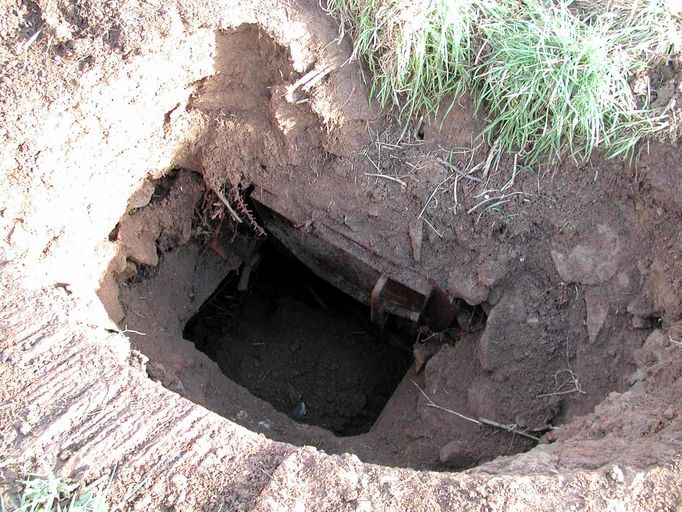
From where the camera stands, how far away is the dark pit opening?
3713 mm

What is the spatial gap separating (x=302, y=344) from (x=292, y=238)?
0.87 meters

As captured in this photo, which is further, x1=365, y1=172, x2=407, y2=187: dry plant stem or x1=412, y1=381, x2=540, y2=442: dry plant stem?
x1=365, y1=172, x2=407, y2=187: dry plant stem

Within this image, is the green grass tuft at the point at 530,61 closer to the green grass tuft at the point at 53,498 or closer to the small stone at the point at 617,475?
the small stone at the point at 617,475

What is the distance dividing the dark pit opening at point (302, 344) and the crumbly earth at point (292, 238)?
47 centimetres

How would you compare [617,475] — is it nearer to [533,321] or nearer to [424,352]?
[533,321]

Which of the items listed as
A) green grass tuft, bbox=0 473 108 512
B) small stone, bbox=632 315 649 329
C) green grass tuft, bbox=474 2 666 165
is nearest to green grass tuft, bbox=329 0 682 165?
green grass tuft, bbox=474 2 666 165

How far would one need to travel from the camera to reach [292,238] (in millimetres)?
3453

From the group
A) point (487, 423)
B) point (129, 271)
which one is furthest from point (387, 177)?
point (129, 271)

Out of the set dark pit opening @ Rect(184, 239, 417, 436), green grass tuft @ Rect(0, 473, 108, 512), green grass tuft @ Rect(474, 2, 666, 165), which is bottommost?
dark pit opening @ Rect(184, 239, 417, 436)

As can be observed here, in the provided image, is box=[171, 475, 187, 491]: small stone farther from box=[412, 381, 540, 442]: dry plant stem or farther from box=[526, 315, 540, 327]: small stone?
box=[526, 315, 540, 327]: small stone

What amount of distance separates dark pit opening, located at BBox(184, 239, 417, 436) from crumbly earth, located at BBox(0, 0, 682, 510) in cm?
47

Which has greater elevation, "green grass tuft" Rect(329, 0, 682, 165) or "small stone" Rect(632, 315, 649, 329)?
"green grass tuft" Rect(329, 0, 682, 165)

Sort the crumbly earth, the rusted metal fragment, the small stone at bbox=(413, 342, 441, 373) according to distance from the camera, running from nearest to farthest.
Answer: the crumbly earth
the rusted metal fragment
the small stone at bbox=(413, 342, 441, 373)

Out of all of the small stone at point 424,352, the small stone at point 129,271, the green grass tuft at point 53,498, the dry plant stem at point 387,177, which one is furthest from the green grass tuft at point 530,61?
the green grass tuft at point 53,498
